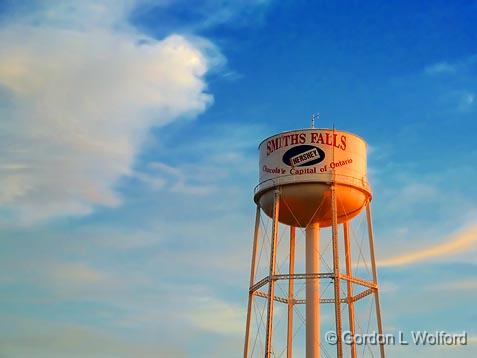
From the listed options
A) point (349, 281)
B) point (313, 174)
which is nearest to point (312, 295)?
point (349, 281)

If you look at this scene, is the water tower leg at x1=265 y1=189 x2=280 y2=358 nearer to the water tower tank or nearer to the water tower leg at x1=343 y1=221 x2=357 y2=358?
the water tower tank

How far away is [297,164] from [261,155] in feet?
10.1

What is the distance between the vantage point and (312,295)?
4028 cm

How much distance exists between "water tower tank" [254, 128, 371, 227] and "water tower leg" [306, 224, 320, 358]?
3.33 feet

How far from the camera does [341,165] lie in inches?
1548

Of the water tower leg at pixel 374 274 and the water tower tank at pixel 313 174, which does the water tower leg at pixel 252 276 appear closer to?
the water tower tank at pixel 313 174

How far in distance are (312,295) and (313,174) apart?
22.5 ft

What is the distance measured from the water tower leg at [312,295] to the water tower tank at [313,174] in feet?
3.33

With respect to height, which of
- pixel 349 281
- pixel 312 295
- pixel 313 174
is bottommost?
pixel 312 295

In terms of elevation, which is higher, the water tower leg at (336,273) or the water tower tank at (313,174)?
the water tower tank at (313,174)

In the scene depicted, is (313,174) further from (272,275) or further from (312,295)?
(312,295)

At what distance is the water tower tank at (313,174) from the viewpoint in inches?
1527

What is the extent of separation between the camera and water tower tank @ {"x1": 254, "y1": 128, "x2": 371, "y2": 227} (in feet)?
127

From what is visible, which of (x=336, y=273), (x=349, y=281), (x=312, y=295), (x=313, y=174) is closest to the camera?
(x=336, y=273)
